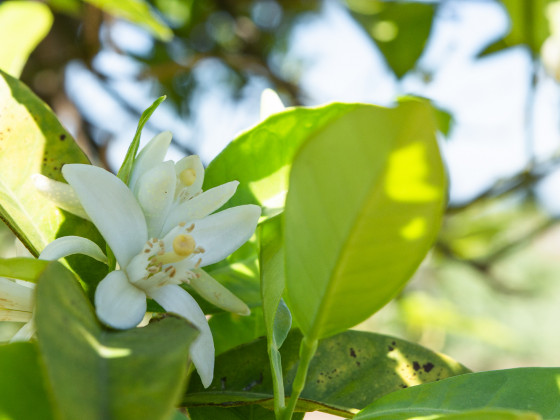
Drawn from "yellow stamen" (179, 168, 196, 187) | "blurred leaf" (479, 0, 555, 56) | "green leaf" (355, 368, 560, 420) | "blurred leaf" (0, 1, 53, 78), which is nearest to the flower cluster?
"yellow stamen" (179, 168, 196, 187)

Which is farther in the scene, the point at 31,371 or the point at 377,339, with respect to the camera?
the point at 377,339

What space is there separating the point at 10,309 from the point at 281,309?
0.17 meters

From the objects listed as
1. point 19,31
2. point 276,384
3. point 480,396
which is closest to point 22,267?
point 276,384

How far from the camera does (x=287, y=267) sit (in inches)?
11.1

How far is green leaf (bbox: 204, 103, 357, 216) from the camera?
40 centimetres

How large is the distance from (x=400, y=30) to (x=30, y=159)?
3.56ft

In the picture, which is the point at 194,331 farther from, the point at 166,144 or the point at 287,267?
the point at 166,144

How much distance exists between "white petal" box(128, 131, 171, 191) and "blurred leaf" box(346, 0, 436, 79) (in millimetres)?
957

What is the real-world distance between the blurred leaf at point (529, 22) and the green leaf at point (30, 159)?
38.1 inches

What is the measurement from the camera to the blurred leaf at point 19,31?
0.66 meters

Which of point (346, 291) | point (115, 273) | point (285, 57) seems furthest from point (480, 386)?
point (285, 57)

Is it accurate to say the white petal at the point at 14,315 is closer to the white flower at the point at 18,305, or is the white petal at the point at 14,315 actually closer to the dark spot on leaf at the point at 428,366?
the white flower at the point at 18,305

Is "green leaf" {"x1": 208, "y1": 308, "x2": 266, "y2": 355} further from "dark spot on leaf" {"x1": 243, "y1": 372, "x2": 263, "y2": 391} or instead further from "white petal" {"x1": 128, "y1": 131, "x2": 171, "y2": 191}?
"white petal" {"x1": 128, "y1": 131, "x2": 171, "y2": 191}

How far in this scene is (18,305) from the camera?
0.34m
